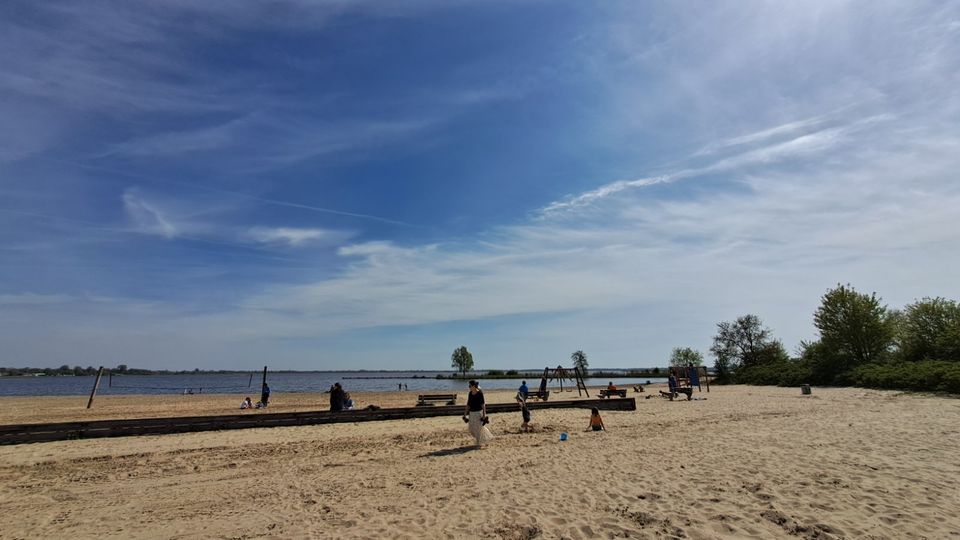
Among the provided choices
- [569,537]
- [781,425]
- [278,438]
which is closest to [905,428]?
[781,425]

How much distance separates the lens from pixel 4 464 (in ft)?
35.1

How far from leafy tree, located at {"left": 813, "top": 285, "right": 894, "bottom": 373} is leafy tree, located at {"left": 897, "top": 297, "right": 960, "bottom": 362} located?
1.56 metres

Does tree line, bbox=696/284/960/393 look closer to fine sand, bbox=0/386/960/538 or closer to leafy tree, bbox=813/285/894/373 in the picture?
leafy tree, bbox=813/285/894/373

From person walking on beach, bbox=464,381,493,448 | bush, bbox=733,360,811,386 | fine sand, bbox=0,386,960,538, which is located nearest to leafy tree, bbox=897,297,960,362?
bush, bbox=733,360,811,386

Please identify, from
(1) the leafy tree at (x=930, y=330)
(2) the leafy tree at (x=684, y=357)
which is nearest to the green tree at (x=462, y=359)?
(2) the leafy tree at (x=684, y=357)

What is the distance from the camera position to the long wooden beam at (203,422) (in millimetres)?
13500

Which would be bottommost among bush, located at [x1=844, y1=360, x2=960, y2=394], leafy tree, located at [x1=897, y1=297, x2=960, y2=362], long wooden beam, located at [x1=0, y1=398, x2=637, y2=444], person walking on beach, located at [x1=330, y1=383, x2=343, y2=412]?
long wooden beam, located at [x1=0, y1=398, x2=637, y2=444]

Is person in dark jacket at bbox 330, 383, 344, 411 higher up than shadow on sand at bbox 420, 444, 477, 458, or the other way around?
person in dark jacket at bbox 330, 383, 344, 411

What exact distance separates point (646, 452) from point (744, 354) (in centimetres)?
5338

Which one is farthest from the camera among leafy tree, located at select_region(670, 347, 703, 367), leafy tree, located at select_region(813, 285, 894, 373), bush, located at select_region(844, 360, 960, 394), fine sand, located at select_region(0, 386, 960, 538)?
leafy tree, located at select_region(670, 347, 703, 367)

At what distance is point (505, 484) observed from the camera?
8391 millimetres

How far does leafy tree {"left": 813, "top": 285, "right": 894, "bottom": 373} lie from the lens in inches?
1449

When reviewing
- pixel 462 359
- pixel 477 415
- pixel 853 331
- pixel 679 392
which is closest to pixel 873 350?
pixel 853 331

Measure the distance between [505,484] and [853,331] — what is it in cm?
4271
